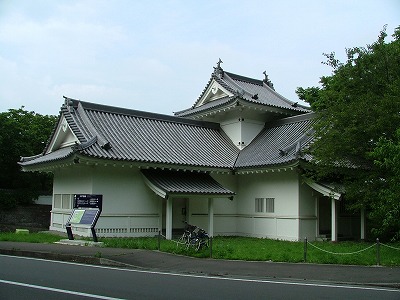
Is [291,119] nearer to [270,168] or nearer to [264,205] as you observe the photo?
[270,168]

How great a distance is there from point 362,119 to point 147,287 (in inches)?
459

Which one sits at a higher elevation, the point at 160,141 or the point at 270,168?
the point at 160,141

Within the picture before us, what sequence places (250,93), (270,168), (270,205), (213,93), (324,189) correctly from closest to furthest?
(324,189)
(270,168)
(270,205)
(250,93)
(213,93)

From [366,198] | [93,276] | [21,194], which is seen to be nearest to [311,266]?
[366,198]

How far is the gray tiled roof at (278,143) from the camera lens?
23.1 m

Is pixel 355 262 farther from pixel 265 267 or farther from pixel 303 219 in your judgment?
pixel 303 219

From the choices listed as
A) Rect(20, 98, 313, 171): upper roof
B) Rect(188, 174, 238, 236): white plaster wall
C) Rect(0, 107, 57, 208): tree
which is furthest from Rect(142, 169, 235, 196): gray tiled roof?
Rect(0, 107, 57, 208): tree

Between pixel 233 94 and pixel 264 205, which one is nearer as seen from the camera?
pixel 264 205

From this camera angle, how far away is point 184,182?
23766mm

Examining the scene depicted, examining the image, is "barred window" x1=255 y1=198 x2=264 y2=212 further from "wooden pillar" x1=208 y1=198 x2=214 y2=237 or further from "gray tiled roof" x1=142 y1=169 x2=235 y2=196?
"wooden pillar" x1=208 y1=198 x2=214 y2=237

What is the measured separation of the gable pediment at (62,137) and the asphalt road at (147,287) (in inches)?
528

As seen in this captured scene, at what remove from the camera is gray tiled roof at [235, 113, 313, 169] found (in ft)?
75.9

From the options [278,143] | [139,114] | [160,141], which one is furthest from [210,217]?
[139,114]

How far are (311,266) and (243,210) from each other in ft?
41.7
